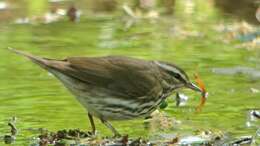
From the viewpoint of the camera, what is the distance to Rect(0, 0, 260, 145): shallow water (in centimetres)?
934

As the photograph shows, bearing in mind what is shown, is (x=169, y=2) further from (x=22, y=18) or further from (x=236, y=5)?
(x=22, y=18)

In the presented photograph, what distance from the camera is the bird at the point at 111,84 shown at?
27.4ft

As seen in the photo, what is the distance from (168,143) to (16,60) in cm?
422

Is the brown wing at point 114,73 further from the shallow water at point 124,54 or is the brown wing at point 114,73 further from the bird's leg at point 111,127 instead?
the shallow water at point 124,54

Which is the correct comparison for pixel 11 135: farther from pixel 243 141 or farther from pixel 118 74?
pixel 243 141

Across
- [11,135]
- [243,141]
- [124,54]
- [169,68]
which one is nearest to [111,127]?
[11,135]

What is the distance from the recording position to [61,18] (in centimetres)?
1517

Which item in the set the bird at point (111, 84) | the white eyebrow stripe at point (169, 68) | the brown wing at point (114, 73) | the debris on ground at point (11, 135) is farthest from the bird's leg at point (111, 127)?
the white eyebrow stripe at point (169, 68)

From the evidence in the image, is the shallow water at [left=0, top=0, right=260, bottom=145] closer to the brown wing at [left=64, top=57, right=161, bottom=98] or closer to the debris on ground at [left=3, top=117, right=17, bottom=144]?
the debris on ground at [left=3, top=117, right=17, bottom=144]

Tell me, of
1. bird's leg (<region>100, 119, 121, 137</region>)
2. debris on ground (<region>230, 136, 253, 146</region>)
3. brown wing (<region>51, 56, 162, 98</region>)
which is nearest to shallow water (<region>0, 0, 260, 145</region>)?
bird's leg (<region>100, 119, 121, 137</region>)

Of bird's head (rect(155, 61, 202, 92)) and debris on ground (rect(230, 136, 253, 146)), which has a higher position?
bird's head (rect(155, 61, 202, 92))

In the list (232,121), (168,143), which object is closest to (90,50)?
(232,121)

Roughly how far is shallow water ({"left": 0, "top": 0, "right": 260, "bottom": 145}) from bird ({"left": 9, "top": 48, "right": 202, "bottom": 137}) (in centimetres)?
31

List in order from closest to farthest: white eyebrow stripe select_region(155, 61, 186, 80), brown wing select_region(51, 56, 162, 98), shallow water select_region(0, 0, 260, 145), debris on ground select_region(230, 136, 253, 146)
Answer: debris on ground select_region(230, 136, 253, 146) → brown wing select_region(51, 56, 162, 98) → white eyebrow stripe select_region(155, 61, 186, 80) → shallow water select_region(0, 0, 260, 145)
